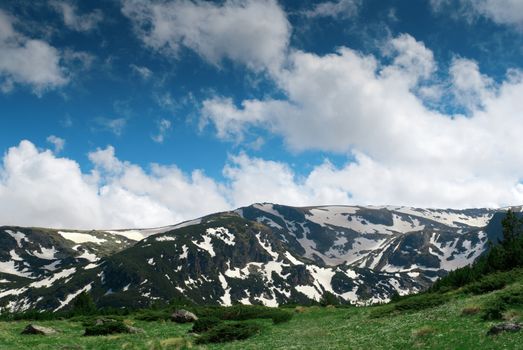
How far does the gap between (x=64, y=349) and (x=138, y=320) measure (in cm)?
2727

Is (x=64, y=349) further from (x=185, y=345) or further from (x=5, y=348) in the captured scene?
(x=185, y=345)

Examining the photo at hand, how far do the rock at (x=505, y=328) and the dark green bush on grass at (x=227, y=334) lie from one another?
19.7m

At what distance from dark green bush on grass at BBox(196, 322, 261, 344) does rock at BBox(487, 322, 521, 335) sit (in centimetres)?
1971

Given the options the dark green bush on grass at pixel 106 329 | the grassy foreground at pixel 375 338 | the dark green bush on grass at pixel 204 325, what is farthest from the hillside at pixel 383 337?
the dark green bush on grass at pixel 204 325

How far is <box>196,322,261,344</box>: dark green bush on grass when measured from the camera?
114ft

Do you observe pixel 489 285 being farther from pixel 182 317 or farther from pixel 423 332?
pixel 182 317

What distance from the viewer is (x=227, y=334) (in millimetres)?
35750

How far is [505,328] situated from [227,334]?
810 inches

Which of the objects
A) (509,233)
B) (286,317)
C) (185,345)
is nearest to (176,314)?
(286,317)

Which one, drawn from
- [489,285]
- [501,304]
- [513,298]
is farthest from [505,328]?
[489,285]

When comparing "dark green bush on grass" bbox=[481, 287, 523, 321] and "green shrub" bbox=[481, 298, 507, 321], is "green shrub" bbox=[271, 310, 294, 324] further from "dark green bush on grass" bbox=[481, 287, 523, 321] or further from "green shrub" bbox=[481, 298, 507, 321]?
"green shrub" bbox=[481, 298, 507, 321]

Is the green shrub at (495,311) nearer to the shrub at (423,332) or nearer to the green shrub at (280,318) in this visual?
the shrub at (423,332)

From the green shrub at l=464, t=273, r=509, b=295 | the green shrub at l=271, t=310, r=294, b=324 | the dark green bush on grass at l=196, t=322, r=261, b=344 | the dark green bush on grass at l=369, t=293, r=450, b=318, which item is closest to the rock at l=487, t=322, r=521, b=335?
the dark green bush on grass at l=369, t=293, r=450, b=318

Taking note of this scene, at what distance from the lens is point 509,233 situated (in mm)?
82000
